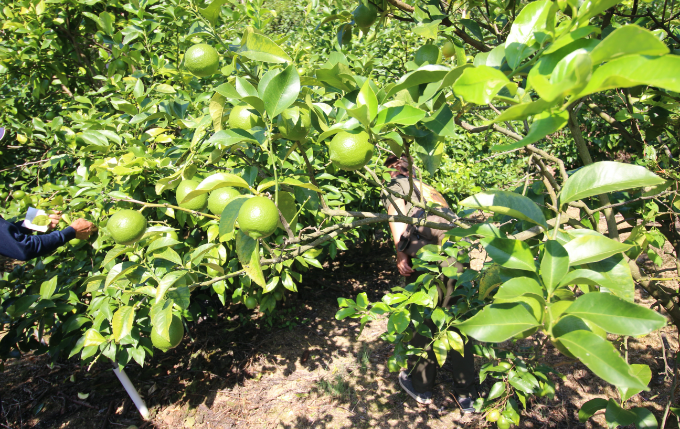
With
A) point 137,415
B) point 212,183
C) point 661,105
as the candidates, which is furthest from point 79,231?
point 661,105

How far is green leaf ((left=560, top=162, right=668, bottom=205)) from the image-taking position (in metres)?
0.69

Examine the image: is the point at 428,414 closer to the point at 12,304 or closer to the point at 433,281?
the point at 433,281

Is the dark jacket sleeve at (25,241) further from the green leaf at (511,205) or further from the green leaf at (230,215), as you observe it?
the green leaf at (511,205)

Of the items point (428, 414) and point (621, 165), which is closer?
point (621, 165)

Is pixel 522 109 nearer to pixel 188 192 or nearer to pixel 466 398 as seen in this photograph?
pixel 188 192

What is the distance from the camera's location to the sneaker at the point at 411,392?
2908mm

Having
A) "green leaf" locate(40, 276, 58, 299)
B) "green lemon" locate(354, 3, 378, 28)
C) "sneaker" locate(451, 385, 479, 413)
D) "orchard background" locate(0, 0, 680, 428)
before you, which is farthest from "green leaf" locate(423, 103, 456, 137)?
"sneaker" locate(451, 385, 479, 413)

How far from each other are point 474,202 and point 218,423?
9.47 ft

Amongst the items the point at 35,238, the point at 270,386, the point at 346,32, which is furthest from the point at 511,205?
the point at 270,386

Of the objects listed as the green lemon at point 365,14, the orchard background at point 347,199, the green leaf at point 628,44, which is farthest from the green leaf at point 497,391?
the green lemon at point 365,14

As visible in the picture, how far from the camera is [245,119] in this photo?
0.97m

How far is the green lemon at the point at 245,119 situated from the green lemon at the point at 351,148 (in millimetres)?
222

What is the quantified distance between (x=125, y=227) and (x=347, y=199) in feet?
6.33

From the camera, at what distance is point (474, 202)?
84cm
